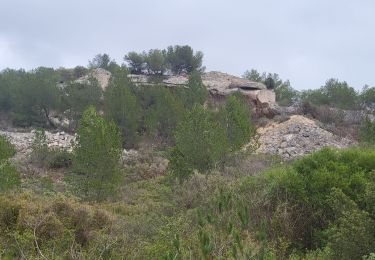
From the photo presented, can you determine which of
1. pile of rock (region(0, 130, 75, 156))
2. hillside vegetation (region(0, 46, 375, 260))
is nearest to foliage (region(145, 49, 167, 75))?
hillside vegetation (region(0, 46, 375, 260))

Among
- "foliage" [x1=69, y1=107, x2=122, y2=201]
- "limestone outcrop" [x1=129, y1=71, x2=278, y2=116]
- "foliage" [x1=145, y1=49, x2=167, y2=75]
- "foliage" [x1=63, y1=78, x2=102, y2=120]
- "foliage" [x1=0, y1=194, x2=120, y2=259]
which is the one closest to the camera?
"foliage" [x1=0, y1=194, x2=120, y2=259]

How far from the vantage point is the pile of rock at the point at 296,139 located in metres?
32.2

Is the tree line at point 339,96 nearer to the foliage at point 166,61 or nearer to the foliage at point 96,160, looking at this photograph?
the foliage at point 166,61

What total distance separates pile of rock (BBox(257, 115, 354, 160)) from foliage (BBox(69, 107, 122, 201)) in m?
13.7

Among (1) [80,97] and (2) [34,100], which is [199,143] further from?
(2) [34,100]

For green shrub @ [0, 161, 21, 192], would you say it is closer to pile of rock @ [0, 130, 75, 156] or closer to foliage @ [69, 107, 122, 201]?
foliage @ [69, 107, 122, 201]

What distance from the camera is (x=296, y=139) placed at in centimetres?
3369

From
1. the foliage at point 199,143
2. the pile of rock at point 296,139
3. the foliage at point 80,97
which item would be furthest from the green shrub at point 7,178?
the foliage at point 80,97

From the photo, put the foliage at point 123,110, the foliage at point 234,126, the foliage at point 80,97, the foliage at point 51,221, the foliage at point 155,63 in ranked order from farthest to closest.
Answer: the foliage at point 155,63 < the foliage at point 80,97 < the foliage at point 123,110 < the foliage at point 234,126 < the foliage at point 51,221

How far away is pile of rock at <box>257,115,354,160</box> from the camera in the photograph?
3222 cm

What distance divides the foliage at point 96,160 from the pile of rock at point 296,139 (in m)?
13.7

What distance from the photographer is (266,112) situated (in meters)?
43.3

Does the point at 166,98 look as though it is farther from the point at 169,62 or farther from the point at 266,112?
the point at 169,62

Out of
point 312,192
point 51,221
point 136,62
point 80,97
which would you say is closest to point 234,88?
point 136,62
